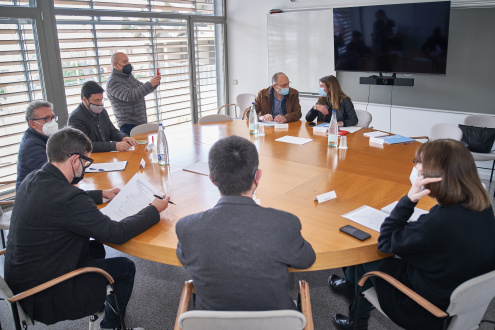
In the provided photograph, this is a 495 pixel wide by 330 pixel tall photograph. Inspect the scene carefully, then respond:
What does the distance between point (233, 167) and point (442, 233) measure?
926 mm

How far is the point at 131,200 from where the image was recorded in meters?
2.29

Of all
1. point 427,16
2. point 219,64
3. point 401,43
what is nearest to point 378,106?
point 401,43

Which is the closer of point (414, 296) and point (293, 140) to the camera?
point (414, 296)

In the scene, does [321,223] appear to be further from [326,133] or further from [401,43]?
[401,43]

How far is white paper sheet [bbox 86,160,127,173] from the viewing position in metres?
A: 3.01

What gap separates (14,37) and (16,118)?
3.10 ft

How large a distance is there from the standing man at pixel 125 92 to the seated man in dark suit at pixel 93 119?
97cm

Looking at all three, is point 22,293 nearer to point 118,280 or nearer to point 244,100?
point 118,280

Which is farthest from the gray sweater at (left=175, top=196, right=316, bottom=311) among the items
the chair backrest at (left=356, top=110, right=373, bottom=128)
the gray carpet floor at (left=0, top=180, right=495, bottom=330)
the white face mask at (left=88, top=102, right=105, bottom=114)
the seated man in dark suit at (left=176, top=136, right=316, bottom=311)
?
the chair backrest at (left=356, top=110, right=373, bottom=128)

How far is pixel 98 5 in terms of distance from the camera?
17.8 feet

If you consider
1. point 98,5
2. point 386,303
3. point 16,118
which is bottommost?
point 386,303

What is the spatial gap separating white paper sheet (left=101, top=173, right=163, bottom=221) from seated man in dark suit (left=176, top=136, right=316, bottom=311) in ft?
2.68

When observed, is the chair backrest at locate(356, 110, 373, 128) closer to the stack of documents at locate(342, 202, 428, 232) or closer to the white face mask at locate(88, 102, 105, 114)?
the stack of documents at locate(342, 202, 428, 232)

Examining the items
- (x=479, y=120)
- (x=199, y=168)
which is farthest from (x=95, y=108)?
(x=479, y=120)
